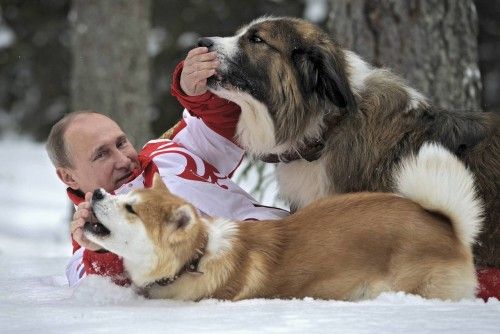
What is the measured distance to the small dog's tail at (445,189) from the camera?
13.6 feet

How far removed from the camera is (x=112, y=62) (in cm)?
911

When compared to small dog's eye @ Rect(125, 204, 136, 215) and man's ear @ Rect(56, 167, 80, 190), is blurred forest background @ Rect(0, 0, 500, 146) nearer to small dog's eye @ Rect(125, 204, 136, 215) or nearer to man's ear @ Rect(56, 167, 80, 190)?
man's ear @ Rect(56, 167, 80, 190)

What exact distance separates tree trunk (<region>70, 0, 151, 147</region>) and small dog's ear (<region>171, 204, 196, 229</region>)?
5.10 meters

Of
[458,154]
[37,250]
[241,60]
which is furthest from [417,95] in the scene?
[37,250]

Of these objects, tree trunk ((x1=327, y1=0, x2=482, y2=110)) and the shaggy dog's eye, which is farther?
tree trunk ((x1=327, y1=0, x2=482, y2=110))

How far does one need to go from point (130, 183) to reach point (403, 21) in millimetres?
2404

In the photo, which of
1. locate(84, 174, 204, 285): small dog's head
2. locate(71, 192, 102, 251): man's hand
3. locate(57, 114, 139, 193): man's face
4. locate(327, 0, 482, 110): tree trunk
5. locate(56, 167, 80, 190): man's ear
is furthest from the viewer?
locate(327, 0, 482, 110): tree trunk

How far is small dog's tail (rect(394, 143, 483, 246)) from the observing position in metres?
4.13

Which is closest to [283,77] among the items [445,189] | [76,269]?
[445,189]

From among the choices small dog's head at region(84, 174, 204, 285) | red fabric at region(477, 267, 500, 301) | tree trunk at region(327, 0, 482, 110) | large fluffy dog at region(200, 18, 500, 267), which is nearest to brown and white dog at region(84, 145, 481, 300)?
small dog's head at region(84, 174, 204, 285)

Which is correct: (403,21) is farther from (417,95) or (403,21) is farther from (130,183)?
(130,183)

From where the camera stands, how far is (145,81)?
945 centimetres

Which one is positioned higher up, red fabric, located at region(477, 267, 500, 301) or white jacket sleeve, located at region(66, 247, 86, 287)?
red fabric, located at region(477, 267, 500, 301)

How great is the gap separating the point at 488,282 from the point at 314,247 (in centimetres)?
106
